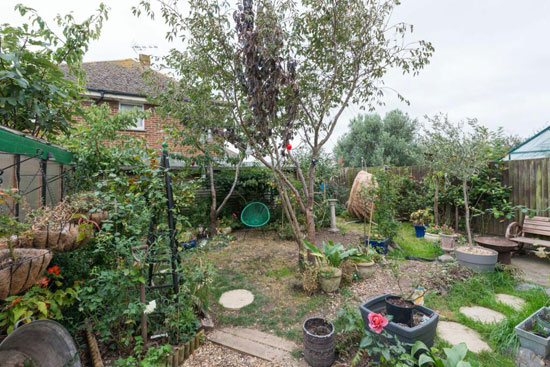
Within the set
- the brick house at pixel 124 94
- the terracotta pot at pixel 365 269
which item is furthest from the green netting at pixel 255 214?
the terracotta pot at pixel 365 269

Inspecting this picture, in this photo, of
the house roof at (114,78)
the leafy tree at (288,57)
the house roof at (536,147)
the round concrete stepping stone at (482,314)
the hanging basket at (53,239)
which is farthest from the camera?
the house roof at (114,78)

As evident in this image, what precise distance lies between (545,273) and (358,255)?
273cm

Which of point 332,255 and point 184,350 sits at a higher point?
point 332,255

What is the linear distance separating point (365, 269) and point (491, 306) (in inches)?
52.4

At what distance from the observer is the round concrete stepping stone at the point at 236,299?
117 inches

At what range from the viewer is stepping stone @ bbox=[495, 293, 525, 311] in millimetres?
2708

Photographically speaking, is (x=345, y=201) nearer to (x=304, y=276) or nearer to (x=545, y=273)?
(x=545, y=273)

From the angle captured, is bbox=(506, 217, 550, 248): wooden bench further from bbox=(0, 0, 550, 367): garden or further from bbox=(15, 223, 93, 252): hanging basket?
bbox=(15, 223, 93, 252): hanging basket

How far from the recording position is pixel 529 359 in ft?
6.20

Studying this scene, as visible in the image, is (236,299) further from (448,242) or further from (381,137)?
(381,137)

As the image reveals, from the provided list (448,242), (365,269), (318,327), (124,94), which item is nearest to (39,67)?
(318,327)

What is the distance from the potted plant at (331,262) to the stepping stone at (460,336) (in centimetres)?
109

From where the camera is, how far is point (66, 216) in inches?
71.5

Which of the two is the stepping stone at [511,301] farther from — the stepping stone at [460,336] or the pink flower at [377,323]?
the pink flower at [377,323]
